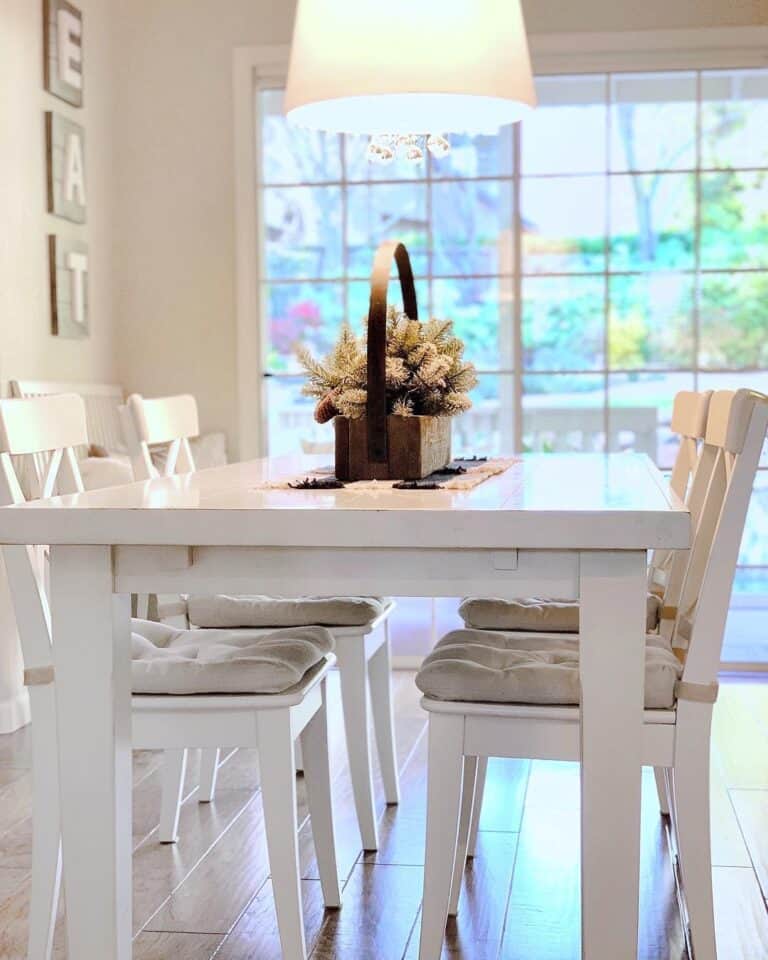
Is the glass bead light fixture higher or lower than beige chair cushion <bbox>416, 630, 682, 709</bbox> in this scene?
higher

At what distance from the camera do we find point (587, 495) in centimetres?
187

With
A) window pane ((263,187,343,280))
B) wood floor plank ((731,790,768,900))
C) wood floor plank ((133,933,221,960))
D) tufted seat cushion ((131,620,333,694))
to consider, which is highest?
window pane ((263,187,343,280))

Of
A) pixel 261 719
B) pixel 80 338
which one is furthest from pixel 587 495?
pixel 80 338

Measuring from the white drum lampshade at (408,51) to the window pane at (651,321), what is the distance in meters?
2.40

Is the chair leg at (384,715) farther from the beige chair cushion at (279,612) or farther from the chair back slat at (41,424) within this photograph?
the chair back slat at (41,424)

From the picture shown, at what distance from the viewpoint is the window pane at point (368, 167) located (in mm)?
5023

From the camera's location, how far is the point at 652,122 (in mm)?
4902

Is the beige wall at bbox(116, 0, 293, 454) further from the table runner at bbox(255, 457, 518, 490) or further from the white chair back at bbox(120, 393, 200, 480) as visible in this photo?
the table runner at bbox(255, 457, 518, 490)

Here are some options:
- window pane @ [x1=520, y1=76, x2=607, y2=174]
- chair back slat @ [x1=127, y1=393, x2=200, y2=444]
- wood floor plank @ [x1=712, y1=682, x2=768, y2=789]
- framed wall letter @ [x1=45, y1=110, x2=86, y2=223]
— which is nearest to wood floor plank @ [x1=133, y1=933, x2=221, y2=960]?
chair back slat @ [x1=127, y1=393, x2=200, y2=444]

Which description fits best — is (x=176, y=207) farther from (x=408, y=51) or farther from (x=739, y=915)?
(x=739, y=915)

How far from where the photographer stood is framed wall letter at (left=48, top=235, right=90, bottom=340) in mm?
4438

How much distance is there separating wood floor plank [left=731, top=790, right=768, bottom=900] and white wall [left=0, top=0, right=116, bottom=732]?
212 cm

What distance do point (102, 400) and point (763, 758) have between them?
8.76ft

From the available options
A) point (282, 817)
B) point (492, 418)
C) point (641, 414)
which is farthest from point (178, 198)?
point (282, 817)
